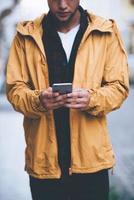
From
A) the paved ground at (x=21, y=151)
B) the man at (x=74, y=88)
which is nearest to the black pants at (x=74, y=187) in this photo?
the man at (x=74, y=88)

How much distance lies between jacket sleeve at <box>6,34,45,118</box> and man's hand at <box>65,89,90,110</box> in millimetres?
166

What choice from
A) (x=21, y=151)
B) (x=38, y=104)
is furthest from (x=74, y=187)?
(x=21, y=151)

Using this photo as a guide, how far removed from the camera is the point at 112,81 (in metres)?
3.08

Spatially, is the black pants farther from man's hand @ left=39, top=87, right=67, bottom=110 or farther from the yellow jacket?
man's hand @ left=39, top=87, right=67, bottom=110

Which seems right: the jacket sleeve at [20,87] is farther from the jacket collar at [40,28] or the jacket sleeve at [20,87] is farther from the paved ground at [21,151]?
the paved ground at [21,151]

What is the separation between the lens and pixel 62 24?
3141mm

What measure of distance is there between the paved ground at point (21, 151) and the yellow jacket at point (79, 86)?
1.53 metres

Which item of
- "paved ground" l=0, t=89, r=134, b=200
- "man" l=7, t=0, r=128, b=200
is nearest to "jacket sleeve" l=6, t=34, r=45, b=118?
"man" l=7, t=0, r=128, b=200

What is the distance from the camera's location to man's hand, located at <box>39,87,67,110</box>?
285 centimetres

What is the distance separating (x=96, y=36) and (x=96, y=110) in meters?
0.39

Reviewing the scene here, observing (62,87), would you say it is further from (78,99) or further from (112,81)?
(112,81)

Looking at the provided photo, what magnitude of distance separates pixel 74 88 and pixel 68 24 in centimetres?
36

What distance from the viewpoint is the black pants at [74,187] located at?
3131mm

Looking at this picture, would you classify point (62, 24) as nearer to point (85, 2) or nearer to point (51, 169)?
point (51, 169)
